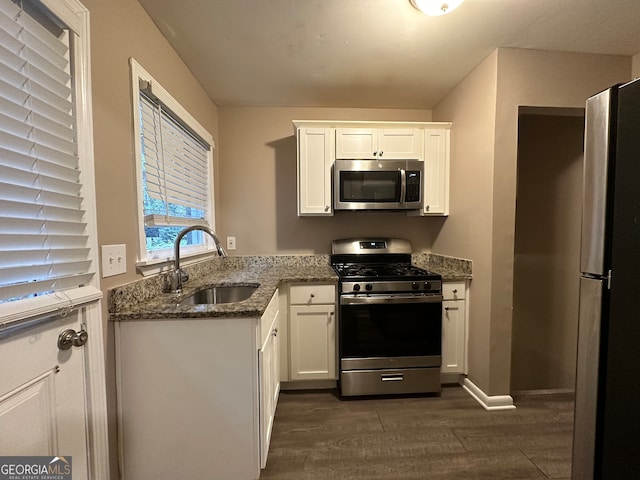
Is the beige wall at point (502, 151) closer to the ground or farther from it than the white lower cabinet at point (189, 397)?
farther from it

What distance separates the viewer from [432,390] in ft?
6.52

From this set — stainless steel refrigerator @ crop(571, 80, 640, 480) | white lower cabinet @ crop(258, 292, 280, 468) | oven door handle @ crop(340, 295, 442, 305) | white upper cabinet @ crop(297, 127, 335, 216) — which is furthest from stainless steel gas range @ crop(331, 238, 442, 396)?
stainless steel refrigerator @ crop(571, 80, 640, 480)

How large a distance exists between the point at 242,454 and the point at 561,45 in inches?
120

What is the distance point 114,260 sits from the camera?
112cm

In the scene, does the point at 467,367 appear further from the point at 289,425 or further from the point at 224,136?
the point at 224,136

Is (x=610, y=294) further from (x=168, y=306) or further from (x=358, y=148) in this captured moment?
(x=358, y=148)

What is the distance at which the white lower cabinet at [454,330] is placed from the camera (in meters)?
2.07

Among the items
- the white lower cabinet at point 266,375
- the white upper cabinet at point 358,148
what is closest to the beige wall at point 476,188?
the white upper cabinet at point 358,148

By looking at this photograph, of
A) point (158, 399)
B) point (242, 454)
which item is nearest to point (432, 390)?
point (242, 454)

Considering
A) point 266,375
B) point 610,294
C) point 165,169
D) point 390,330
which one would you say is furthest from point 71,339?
point 390,330

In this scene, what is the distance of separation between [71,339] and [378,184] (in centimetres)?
206

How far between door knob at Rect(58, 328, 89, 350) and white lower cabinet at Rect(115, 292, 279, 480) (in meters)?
0.21
